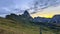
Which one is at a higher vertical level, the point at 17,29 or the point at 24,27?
the point at 24,27

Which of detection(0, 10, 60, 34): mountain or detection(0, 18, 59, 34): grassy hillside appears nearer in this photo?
detection(0, 18, 59, 34): grassy hillside

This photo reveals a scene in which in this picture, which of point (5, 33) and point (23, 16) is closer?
point (5, 33)

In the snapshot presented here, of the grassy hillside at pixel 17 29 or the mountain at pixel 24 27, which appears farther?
the mountain at pixel 24 27

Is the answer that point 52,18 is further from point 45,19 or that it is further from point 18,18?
point 18,18

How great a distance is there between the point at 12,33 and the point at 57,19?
4342cm

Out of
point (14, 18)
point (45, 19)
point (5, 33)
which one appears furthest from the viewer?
point (45, 19)

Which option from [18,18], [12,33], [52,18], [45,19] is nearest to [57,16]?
[52,18]

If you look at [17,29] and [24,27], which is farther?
[24,27]

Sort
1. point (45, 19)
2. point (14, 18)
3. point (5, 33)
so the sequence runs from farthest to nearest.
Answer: point (45, 19) < point (14, 18) < point (5, 33)

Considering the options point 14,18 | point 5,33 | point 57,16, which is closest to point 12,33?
point 5,33

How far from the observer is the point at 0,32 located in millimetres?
41000

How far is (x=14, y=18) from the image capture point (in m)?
77.1

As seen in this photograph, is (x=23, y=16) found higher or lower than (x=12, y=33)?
higher

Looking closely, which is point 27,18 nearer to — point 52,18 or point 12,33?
point 52,18
